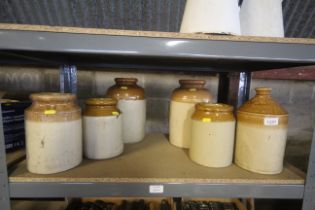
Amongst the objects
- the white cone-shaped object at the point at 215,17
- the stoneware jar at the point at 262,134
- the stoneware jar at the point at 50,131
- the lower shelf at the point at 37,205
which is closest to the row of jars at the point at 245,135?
the stoneware jar at the point at 262,134

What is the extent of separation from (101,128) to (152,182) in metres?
0.23

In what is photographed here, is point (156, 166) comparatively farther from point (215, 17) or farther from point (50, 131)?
point (215, 17)

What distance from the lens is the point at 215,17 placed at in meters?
0.56

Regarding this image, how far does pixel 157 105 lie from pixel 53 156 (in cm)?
79

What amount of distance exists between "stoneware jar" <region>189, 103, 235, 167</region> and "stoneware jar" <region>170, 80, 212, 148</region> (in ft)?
0.39

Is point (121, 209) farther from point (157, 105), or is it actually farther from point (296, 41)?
point (296, 41)

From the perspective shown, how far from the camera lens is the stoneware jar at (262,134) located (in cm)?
60

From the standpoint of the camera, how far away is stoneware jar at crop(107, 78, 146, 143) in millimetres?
820

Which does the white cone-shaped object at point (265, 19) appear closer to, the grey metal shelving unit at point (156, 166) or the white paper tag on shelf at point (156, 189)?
the grey metal shelving unit at point (156, 166)

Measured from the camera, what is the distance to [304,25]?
1.13m

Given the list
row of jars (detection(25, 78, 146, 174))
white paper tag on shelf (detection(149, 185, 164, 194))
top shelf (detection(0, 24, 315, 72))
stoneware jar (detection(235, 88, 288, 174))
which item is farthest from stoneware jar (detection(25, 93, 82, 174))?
stoneware jar (detection(235, 88, 288, 174))

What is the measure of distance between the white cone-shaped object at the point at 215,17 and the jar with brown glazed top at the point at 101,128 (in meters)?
0.34

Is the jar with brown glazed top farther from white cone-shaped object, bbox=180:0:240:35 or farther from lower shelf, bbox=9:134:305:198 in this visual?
white cone-shaped object, bbox=180:0:240:35

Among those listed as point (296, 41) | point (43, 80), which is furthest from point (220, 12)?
point (43, 80)
